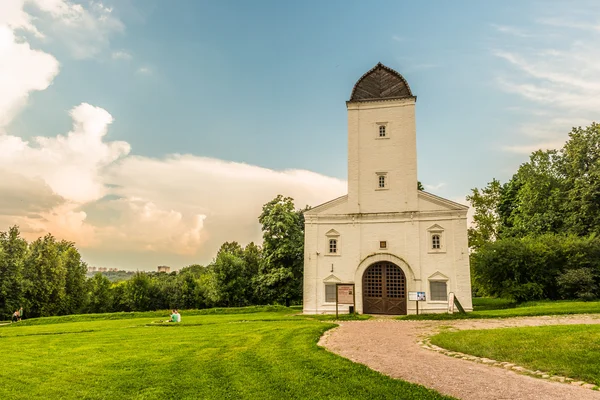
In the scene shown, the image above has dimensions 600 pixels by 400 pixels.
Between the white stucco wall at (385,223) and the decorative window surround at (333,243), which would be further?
the decorative window surround at (333,243)

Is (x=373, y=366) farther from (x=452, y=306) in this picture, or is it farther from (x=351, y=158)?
(x=351, y=158)

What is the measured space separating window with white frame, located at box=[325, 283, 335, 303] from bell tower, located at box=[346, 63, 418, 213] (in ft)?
16.9

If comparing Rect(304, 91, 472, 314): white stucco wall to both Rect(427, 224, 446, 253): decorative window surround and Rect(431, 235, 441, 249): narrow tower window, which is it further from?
Rect(431, 235, 441, 249): narrow tower window

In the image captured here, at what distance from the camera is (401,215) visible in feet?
86.3

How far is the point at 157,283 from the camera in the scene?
55.7 m

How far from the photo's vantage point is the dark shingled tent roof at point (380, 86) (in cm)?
2827

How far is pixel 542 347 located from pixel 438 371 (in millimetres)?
3618

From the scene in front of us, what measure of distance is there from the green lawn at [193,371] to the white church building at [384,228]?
1202cm

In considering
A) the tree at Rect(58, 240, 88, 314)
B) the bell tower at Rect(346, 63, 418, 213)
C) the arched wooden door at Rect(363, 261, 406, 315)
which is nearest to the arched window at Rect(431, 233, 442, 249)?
the bell tower at Rect(346, 63, 418, 213)

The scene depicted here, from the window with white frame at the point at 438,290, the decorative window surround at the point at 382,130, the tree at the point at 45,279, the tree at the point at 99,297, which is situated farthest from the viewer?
the tree at the point at 99,297

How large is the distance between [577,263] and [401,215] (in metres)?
12.0

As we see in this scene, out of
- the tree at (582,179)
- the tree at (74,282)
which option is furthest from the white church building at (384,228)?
the tree at (74,282)

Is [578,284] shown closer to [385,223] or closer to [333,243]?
[385,223]

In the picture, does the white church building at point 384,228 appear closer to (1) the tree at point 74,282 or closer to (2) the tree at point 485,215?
(2) the tree at point 485,215
